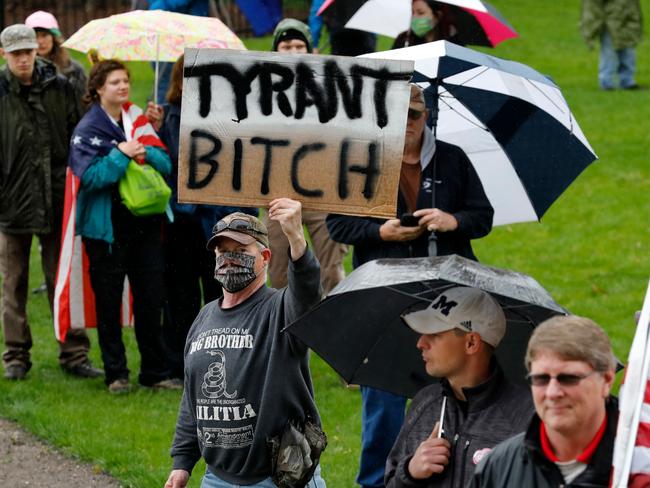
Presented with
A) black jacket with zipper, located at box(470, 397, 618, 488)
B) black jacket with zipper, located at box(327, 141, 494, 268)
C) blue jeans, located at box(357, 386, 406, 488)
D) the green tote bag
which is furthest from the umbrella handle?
the green tote bag

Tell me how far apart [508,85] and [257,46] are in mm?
17704

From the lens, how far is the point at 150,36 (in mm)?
10164

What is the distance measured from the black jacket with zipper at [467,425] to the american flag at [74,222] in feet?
16.4

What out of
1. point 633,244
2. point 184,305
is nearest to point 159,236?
point 184,305

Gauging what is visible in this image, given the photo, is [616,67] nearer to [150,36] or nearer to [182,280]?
[150,36]

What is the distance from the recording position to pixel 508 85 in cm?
687

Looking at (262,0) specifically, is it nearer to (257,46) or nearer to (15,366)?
(15,366)

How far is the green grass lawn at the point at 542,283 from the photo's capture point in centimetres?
901

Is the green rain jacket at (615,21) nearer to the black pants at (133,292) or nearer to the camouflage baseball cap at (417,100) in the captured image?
the black pants at (133,292)

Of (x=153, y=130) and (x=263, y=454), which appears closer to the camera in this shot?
(x=263, y=454)

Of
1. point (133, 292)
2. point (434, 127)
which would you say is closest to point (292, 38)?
point (133, 292)

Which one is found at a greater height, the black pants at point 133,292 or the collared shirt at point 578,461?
the collared shirt at point 578,461

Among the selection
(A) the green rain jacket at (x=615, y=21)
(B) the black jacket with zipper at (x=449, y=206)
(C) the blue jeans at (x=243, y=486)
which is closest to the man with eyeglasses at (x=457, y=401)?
(C) the blue jeans at (x=243, y=486)

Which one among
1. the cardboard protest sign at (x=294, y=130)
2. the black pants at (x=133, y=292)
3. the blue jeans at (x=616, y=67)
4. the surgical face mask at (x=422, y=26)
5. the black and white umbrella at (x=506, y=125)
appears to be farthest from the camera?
the blue jeans at (x=616, y=67)
